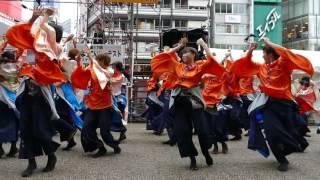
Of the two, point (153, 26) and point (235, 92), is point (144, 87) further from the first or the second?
point (153, 26)

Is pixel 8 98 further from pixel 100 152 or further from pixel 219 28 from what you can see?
pixel 219 28

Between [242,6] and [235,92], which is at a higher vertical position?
[242,6]

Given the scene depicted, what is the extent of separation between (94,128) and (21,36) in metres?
2.30

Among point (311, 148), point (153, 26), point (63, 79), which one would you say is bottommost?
point (311, 148)

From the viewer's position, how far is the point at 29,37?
623 centimetres

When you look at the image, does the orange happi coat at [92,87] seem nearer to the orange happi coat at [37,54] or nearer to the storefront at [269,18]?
the orange happi coat at [37,54]

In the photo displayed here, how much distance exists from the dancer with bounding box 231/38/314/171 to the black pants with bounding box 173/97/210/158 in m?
0.80

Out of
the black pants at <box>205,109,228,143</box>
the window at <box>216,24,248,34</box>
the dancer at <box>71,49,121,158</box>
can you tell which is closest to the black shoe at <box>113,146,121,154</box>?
the dancer at <box>71,49,121,158</box>

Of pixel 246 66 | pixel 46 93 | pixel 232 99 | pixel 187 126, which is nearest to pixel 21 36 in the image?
pixel 46 93

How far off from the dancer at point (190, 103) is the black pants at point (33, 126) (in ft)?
5.71

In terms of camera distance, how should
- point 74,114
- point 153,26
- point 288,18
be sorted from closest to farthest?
point 74,114 < point 153,26 < point 288,18

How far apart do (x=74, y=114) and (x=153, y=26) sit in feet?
143

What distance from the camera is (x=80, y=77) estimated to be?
786 cm

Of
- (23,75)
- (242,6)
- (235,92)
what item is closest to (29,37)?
(23,75)
